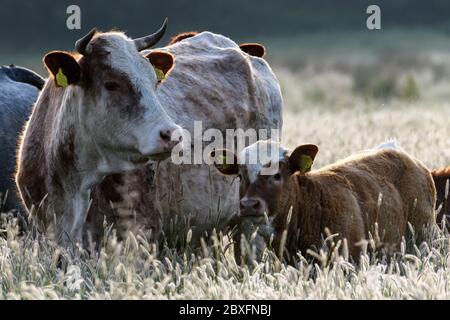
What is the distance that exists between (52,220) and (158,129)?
1.20 metres

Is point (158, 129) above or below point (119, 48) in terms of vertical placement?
below

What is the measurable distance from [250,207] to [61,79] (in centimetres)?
156

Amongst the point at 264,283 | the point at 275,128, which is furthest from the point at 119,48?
the point at 275,128

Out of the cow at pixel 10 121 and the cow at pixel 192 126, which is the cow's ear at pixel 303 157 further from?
the cow at pixel 10 121

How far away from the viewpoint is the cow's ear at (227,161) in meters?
7.93

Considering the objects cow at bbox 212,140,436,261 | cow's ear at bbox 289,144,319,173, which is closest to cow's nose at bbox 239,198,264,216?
cow at bbox 212,140,436,261

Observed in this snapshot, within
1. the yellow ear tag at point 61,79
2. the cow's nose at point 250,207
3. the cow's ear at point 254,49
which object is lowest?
the cow's nose at point 250,207

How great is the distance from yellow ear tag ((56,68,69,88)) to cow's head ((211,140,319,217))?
122cm

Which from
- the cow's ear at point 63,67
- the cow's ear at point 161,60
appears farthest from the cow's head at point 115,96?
the cow's ear at point 161,60

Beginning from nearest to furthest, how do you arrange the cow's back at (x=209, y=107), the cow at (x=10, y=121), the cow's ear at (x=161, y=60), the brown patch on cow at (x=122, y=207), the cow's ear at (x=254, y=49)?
the brown patch on cow at (x=122, y=207) < the cow's ear at (x=161, y=60) < the cow's back at (x=209, y=107) < the cow at (x=10, y=121) < the cow's ear at (x=254, y=49)

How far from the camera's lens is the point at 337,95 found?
30.2 metres

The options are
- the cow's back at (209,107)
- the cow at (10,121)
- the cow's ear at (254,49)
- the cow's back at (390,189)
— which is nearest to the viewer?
the cow's back at (390,189)

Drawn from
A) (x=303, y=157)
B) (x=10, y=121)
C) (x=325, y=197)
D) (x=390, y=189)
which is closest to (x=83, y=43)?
(x=303, y=157)
